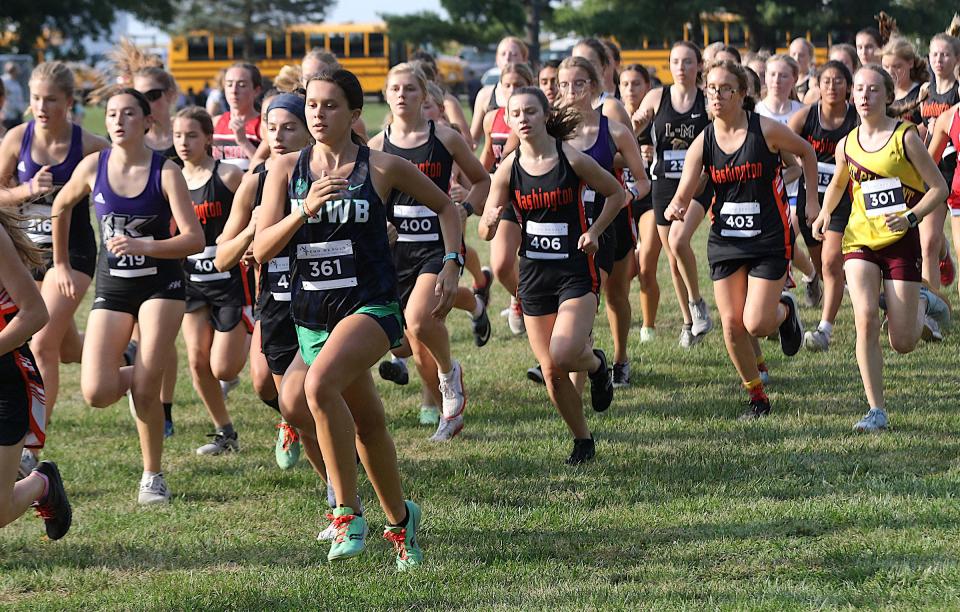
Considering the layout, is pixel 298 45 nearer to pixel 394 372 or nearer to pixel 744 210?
pixel 394 372

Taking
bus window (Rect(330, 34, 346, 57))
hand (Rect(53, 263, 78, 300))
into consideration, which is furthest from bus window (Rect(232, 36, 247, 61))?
hand (Rect(53, 263, 78, 300))

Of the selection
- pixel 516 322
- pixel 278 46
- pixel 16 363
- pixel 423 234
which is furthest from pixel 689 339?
pixel 278 46

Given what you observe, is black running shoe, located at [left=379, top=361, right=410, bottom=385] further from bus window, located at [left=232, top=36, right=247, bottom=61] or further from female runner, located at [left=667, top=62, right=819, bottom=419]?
bus window, located at [left=232, top=36, right=247, bottom=61]

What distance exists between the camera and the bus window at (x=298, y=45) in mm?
52397

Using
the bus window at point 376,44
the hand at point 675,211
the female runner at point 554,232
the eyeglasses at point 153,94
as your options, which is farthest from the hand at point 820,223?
the bus window at point 376,44

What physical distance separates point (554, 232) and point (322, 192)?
7.37ft

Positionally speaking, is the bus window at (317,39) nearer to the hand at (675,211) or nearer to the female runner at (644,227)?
the female runner at (644,227)

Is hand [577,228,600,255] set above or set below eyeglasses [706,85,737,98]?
below

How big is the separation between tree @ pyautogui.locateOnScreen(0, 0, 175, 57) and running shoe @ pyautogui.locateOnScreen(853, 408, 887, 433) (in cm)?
4447

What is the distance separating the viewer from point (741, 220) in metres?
7.69

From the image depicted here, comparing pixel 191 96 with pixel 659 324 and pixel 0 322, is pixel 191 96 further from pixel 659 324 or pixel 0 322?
pixel 0 322

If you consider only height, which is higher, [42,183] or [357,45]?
[42,183]

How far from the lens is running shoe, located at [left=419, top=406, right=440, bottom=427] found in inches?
321

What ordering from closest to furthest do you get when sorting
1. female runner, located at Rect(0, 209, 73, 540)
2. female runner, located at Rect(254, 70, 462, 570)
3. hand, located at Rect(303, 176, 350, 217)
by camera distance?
female runner, located at Rect(0, 209, 73, 540) < hand, located at Rect(303, 176, 350, 217) < female runner, located at Rect(254, 70, 462, 570)
